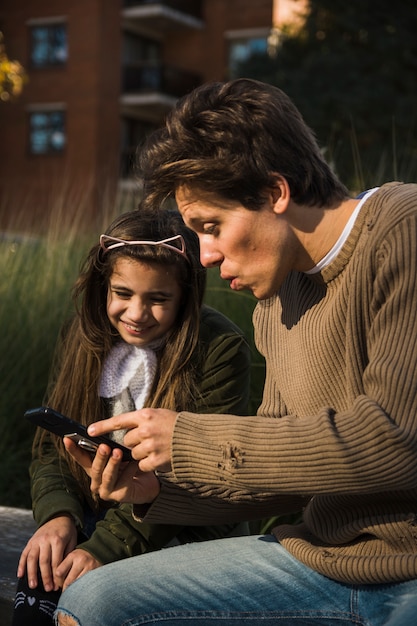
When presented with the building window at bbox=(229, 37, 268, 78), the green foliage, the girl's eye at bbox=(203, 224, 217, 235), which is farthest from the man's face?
the building window at bbox=(229, 37, 268, 78)

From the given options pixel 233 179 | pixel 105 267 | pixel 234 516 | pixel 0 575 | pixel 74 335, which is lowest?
pixel 0 575

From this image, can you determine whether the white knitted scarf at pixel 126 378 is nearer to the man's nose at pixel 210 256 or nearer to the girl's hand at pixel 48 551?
the girl's hand at pixel 48 551

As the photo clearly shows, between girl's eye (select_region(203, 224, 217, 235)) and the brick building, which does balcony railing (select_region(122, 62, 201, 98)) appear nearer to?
the brick building

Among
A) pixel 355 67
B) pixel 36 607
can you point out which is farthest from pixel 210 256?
pixel 355 67

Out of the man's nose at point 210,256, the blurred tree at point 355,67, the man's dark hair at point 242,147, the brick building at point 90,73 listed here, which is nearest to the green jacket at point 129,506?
the man's nose at point 210,256

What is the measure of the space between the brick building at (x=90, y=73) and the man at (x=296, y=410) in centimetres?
2639

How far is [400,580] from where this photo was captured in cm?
198

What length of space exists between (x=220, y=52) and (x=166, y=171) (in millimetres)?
29526

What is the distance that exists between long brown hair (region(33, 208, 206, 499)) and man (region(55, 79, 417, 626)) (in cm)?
65

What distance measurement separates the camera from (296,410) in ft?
7.14

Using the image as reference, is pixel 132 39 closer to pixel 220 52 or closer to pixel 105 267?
pixel 220 52

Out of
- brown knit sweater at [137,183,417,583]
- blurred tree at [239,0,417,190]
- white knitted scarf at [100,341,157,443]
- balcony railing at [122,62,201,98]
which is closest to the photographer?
brown knit sweater at [137,183,417,583]

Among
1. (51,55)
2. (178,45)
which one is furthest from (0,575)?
(178,45)

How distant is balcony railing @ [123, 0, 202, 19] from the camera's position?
98.8 ft
